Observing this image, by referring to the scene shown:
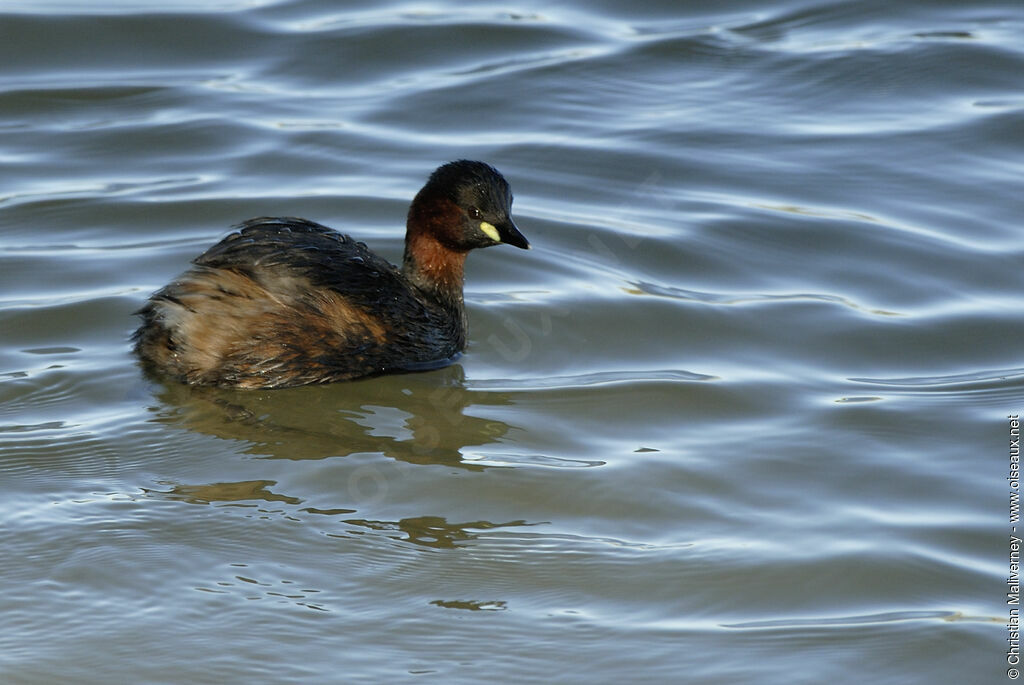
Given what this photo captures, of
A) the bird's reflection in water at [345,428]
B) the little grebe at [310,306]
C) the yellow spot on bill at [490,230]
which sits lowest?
the bird's reflection in water at [345,428]

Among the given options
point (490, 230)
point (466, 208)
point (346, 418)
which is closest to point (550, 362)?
point (490, 230)

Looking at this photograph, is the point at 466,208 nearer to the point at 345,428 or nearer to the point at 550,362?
the point at 550,362

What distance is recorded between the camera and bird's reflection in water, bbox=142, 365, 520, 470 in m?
5.67

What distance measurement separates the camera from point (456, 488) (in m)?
5.35

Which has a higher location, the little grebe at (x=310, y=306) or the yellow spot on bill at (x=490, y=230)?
the yellow spot on bill at (x=490, y=230)

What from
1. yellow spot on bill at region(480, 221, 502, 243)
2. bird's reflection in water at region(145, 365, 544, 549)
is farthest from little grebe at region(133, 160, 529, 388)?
bird's reflection in water at region(145, 365, 544, 549)

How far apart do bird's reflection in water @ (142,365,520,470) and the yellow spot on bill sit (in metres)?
0.76

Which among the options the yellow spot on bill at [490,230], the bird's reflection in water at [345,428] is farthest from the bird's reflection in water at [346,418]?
the yellow spot on bill at [490,230]

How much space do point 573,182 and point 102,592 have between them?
4896mm

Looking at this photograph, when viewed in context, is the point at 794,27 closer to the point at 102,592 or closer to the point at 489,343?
the point at 489,343

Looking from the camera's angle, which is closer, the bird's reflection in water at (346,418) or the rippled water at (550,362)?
the rippled water at (550,362)

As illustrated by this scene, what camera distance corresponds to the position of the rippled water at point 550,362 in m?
4.45

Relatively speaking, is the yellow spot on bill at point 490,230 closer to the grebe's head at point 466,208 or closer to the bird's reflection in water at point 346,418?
the grebe's head at point 466,208

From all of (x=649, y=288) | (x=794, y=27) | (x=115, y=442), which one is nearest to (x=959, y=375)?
(x=649, y=288)
